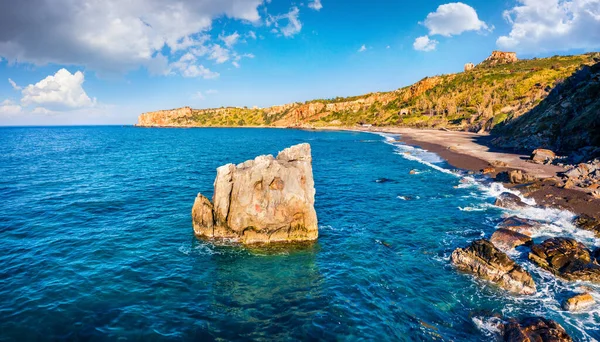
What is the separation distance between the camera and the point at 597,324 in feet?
55.1

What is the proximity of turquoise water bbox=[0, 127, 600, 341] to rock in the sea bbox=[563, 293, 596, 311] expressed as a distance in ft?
1.87

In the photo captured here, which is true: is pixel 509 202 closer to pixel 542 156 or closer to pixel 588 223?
pixel 588 223

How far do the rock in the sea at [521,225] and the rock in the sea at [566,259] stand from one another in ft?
10.8

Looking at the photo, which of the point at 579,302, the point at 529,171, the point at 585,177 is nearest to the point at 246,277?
the point at 579,302

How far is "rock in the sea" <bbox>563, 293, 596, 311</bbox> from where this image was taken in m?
17.9

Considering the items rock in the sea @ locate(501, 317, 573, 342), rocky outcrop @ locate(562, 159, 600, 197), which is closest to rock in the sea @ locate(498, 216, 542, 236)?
rocky outcrop @ locate(562, 159, 600, 197)

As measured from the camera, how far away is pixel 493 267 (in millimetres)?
21703

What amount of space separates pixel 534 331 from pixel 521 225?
54.5ft

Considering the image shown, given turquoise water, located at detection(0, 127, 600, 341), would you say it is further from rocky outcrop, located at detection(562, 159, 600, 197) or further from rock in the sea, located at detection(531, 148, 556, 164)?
rock in the sea, located at detection(531, 148, 556, 164)

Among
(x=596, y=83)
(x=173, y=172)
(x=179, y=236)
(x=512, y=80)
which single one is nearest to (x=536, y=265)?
(x=179, y=236)

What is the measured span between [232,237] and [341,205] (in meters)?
16.4

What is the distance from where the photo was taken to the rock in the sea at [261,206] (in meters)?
28.2

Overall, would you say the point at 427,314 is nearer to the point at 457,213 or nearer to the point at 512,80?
the point at 457,213

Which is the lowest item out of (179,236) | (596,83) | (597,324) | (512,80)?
(597,324)
